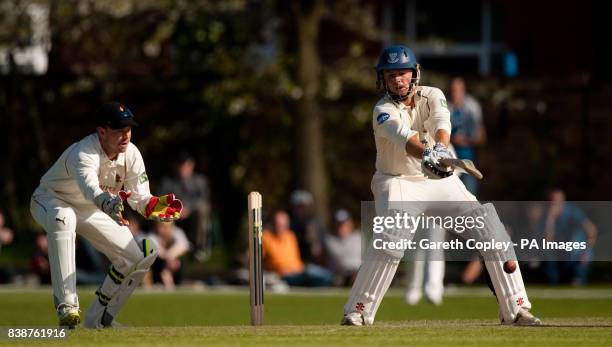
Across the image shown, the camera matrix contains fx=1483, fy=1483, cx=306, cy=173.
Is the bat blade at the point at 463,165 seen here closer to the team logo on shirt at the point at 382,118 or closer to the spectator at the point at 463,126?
the team logo on shirt at the point at 382,118

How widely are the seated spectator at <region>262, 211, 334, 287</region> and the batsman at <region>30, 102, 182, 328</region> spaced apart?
706 centimetres

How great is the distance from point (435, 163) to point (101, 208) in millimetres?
2380

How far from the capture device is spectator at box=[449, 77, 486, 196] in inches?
593

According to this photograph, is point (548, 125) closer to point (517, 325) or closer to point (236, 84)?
point (236, 84)

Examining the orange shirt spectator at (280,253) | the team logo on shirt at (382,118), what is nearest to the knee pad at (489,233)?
the team logo on shirt at (382,118)

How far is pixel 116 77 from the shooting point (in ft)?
75.9

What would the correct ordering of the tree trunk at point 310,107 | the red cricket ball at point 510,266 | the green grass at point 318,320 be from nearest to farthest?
the green grass at point 318,320
the red cricket ball at point 510,266
the tree trunk at point 310,107

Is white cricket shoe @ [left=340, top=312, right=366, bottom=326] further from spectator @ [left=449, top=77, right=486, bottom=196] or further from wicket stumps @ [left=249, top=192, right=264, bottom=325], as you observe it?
spectator @ [left=449, top=77, right=486, bottom=196]

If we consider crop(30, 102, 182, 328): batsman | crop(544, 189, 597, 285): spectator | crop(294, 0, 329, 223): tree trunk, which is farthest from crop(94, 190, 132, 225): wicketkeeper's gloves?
crop(294, 0, 329, 223): tree trunk

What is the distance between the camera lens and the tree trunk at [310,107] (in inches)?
848

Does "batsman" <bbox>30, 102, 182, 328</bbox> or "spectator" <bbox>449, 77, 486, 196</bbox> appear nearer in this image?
"batsman" <bbox>30, 102, 182, 328</bbox>

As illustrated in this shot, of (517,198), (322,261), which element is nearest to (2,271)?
(322,261)

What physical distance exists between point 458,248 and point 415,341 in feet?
8.09

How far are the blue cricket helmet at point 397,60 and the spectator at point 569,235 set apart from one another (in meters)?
5.38
